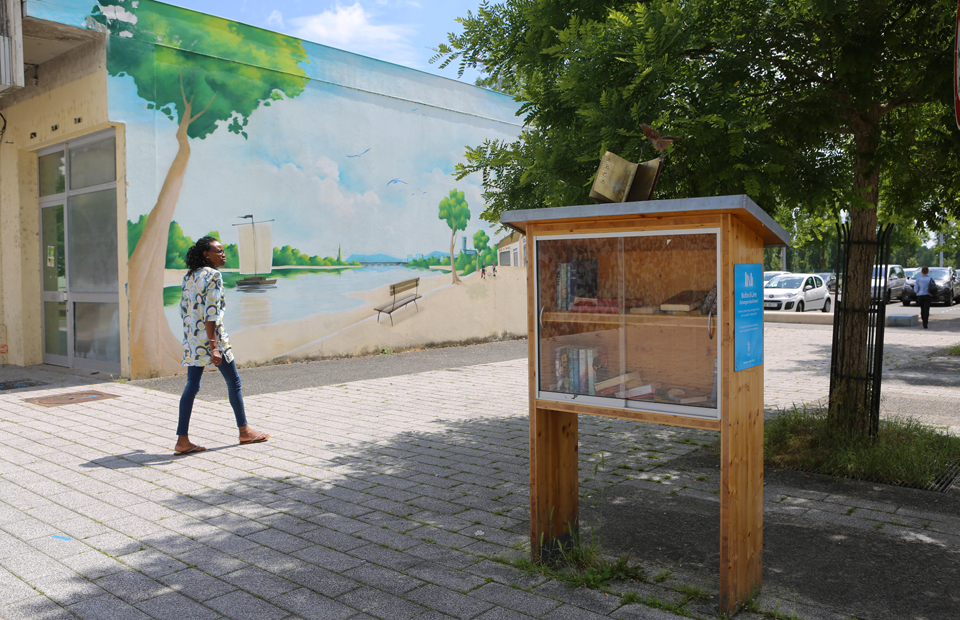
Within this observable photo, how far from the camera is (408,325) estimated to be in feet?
50.1

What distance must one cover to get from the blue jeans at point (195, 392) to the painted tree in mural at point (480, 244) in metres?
10.6

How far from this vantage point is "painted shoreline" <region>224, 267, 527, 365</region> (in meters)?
12.7

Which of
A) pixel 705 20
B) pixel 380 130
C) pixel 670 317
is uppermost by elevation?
pixel 380 130

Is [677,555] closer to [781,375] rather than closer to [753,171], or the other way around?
[753,171]

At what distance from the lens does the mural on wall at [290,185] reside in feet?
36.3

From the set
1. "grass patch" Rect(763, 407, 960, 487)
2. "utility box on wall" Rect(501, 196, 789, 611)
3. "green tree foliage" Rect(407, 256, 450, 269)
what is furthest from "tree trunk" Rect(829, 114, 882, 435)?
"green tree foliage" Rect(407, 256, 450, 269)

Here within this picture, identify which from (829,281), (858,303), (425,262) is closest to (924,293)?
(829,281)

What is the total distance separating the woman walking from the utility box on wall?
3558 millimetres

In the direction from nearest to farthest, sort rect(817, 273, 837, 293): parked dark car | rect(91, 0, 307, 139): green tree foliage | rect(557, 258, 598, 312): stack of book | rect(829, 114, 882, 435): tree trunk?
rect(557, 258, 598, 312): stack of book < rect(829, 114, 882, 435): tree trunk < rect(91, 0, 307, 139): green tree foliage < rect(817, 273, 837, 293): parked dark car


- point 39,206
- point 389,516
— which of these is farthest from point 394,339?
point 389,516

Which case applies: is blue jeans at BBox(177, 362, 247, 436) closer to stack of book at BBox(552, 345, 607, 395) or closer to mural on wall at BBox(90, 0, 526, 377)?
stack of book at BBox(552, 345, 607, 395)

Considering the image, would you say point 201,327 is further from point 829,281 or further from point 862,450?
point 829,281

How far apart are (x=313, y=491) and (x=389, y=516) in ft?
2.82

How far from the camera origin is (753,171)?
4.93m
